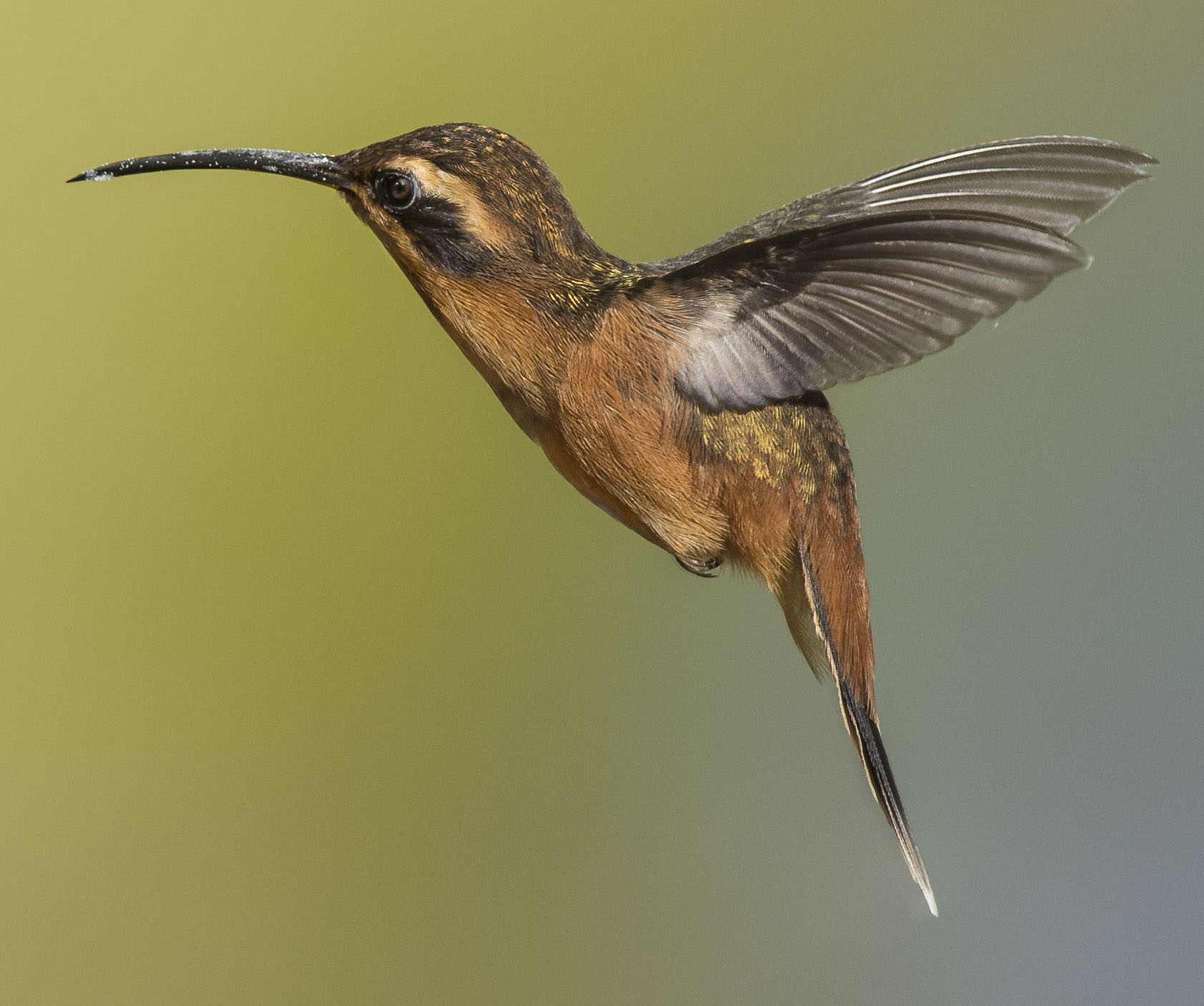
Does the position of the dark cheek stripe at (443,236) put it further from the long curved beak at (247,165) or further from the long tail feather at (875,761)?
the long tail feather at (875,761)

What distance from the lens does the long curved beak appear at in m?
0.37

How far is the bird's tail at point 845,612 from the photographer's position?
45cm

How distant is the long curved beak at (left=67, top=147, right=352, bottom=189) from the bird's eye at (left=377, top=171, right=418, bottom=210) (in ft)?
0.05

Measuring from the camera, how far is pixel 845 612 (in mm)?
477

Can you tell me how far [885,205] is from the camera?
408 millimetres

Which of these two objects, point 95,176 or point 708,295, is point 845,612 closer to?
point 708,295

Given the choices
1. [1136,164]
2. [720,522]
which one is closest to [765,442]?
[720,522]

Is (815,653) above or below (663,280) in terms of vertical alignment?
below

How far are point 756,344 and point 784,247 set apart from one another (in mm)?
41

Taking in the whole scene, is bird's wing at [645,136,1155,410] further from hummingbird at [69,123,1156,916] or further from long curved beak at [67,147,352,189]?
long curved beak at [67,147,352,189]

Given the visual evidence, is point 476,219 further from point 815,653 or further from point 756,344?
point 815,653

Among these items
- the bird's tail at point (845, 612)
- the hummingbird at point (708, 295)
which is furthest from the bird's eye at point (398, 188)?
the bird's tail at point (845, 612)

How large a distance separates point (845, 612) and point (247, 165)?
0.94 feet

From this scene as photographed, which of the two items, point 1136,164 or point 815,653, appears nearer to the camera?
point 1136,164
